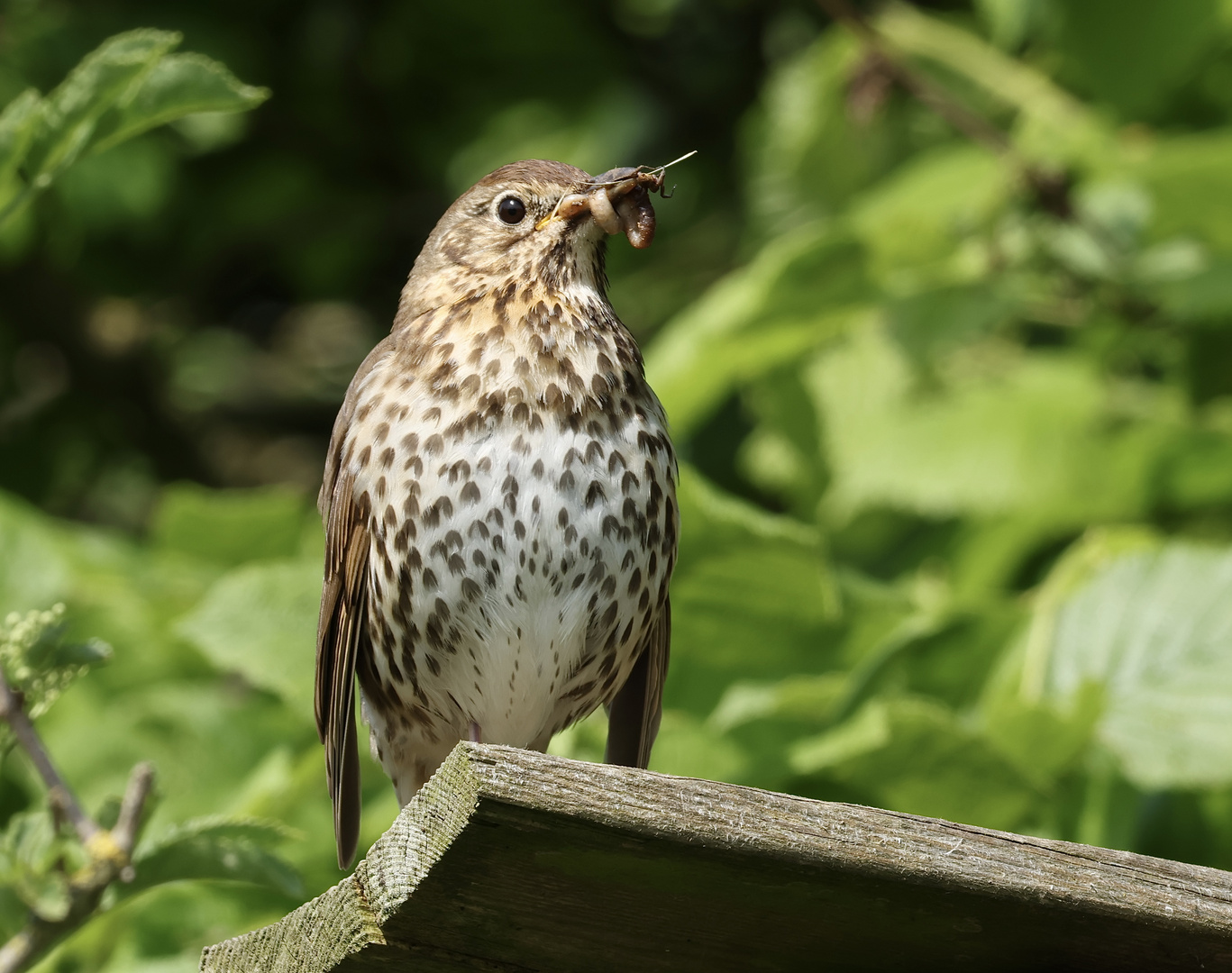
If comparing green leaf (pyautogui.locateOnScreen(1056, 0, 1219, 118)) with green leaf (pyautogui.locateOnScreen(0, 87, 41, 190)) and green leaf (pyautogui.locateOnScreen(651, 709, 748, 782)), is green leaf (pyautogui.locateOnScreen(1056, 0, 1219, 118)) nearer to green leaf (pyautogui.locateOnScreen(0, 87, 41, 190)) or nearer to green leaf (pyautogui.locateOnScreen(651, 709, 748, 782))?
green leaf (pyautogui.locateOnScreen(651, 709, 748, 782))

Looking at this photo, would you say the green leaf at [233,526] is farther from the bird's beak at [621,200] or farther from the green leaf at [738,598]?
the bird's beak at [621,200]

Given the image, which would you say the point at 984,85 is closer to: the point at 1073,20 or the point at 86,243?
the point at 1073,20

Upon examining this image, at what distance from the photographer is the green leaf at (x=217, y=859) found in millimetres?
2627

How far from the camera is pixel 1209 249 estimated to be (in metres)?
4.88

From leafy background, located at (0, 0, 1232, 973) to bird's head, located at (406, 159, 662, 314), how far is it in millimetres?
993

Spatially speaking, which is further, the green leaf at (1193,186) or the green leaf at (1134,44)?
the green leaf at (1134,44)

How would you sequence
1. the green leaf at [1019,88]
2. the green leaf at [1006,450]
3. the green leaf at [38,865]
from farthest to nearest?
the green leaf at [1019,88], the green leaf at [1006,450], the green leaf at [38,865]

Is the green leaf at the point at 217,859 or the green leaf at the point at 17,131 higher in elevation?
the green leaf at the point at 17,131

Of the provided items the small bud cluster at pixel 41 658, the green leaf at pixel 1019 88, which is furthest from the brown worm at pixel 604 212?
the green leaf at pixel 1019 88

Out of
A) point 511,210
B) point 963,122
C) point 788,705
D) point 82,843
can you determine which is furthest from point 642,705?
point 963,122

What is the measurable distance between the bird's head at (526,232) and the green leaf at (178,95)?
0.50 m

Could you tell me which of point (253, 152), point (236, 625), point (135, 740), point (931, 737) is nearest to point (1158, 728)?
point (931, 737)

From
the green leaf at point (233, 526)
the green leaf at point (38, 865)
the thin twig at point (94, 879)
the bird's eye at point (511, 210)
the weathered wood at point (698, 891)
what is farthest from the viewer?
the green leaf at point (233, 526)

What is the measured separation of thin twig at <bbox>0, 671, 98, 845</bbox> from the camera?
7.75 feet
